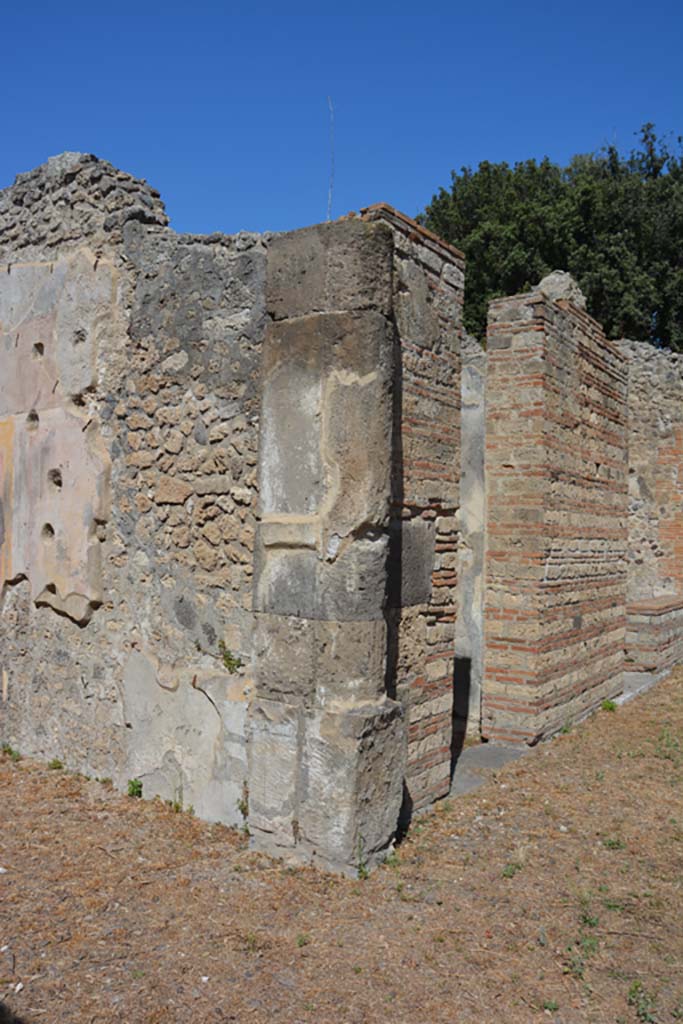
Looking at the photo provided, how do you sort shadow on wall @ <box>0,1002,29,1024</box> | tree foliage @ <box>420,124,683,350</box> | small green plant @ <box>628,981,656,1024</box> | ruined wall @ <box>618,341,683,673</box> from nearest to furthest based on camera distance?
shadow on wall @ <box>0,1002,29,1024</box> < small green plant @ <box>628,981,656,1024</box> < ruined wall @ <box>618,341,683,673</box> < tree foliage @ <box>420,124,683,350</box>

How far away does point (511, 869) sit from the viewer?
4168 mm

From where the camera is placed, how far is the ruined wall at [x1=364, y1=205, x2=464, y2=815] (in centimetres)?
455

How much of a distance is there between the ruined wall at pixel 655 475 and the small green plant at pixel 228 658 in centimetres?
916

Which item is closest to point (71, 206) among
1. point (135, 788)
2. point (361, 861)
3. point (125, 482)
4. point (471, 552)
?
point (125, 482)

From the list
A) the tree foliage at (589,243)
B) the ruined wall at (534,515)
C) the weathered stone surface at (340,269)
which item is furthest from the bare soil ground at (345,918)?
the tree foliage at (589,243)

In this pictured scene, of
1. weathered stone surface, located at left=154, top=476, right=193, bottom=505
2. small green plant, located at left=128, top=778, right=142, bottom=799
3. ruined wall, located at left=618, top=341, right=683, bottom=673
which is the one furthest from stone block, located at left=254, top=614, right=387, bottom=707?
ruined wall, located at left=618, top=341, right=683, bottom=673

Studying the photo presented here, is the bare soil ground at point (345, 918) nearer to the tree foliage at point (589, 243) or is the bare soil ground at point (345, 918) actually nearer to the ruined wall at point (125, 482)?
the ruined wall at point (125, 482)

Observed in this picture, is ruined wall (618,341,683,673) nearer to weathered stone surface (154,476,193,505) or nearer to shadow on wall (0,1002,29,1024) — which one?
weathered stone surface (154,476,193,505)

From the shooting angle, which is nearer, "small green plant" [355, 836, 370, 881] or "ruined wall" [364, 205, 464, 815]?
"small green plant" [355, 836, 370, 881]

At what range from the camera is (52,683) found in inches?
215

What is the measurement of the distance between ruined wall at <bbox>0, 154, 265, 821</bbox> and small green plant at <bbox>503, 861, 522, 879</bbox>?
1.40 metres

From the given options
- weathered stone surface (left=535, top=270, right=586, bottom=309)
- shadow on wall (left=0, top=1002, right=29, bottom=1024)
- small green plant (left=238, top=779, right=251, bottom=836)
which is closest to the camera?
shadow on wall (left=0, top=1002, right=29, bottom=1024)

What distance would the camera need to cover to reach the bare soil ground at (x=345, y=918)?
2.98m

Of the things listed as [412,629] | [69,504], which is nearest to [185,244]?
[69,504]
